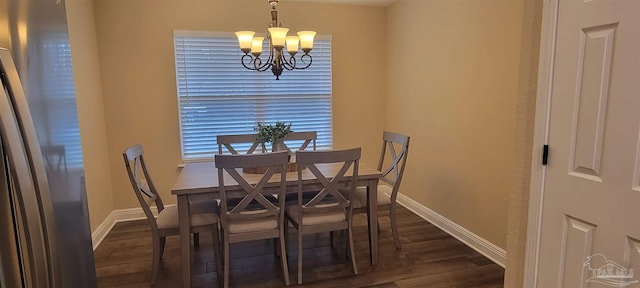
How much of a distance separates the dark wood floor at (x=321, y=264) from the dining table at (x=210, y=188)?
223mm

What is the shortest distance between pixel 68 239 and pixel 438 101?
121 inches

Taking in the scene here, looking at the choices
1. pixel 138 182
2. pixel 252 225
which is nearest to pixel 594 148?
pixel 252 225

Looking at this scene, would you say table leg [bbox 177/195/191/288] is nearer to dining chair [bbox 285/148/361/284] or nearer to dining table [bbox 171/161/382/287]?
dining table [bbox 171/161/382/287]

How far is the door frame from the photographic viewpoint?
146 cm

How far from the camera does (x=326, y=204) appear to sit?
8.46 ft

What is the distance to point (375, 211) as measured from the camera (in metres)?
2.66

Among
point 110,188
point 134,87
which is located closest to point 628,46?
point 134,87

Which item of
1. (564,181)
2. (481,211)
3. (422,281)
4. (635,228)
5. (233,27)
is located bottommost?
(422,281)

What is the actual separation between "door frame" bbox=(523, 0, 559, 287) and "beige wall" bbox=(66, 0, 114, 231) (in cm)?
320

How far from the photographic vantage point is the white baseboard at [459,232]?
2.71m

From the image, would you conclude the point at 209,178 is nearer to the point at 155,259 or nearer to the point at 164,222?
the point at 164,222

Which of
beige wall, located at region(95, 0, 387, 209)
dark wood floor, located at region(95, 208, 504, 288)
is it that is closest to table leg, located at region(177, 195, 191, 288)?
dark wood floor, located at region(95, 208, 504, 288)

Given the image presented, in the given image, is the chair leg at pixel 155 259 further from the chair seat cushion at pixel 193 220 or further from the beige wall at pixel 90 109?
the beige wall at pixel 90 109

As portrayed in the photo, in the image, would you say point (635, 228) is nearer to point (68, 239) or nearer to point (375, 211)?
point (375, 211)
